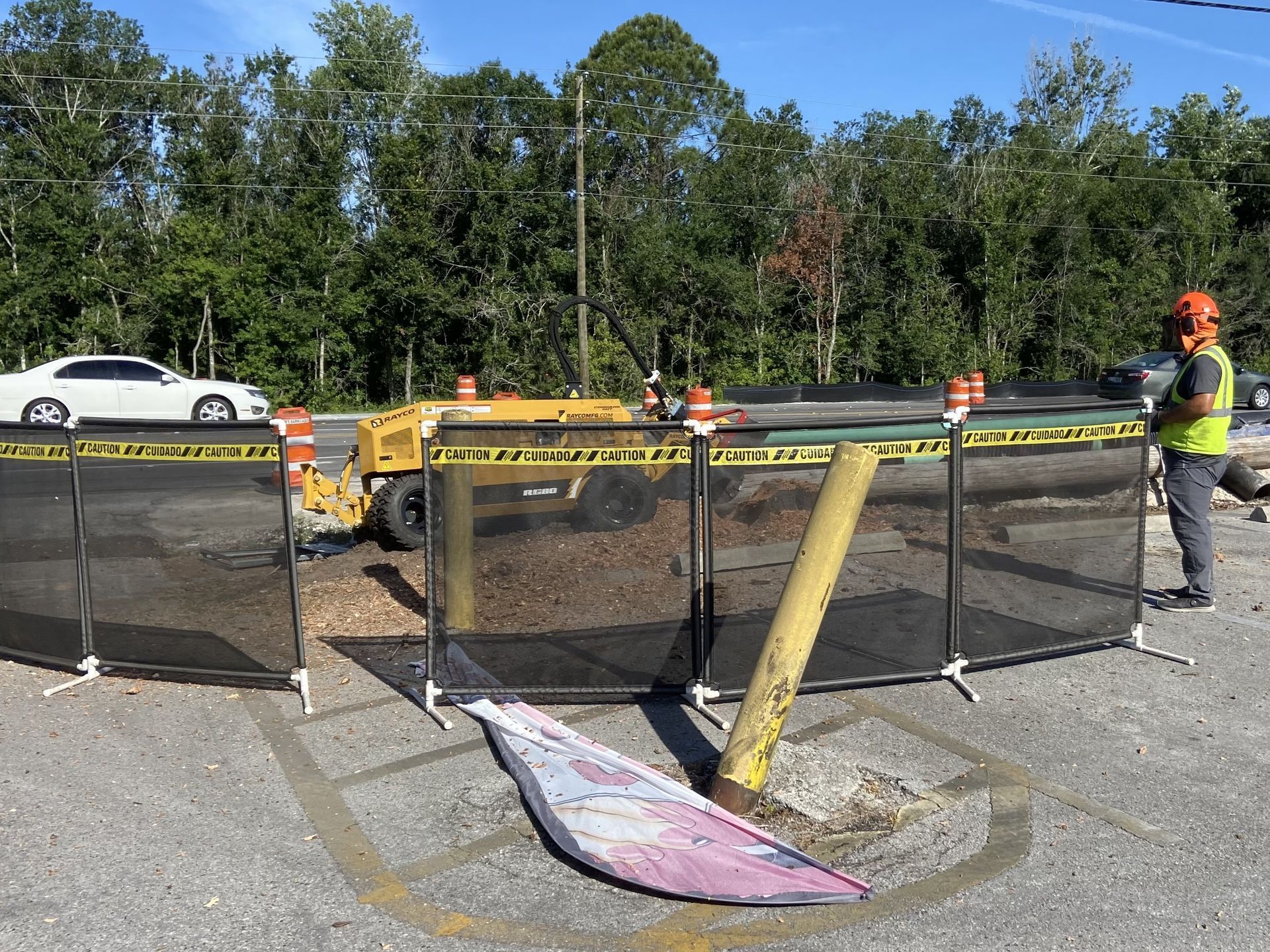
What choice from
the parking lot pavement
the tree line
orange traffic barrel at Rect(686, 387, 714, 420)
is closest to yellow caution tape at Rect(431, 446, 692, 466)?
the parking lot pavement

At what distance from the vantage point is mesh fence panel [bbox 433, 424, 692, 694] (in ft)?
17.5

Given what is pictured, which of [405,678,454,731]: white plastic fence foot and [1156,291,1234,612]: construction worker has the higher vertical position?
[1156,291,1234,612]: construction worker

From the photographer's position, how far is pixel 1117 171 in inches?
1871

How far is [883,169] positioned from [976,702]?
42458mm

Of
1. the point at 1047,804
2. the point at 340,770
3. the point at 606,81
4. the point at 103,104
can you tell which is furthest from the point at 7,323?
the point at 1047,804

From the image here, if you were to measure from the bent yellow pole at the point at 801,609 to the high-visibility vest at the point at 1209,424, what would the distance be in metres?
3.64

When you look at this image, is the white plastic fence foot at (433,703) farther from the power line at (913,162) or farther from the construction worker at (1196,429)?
the power line at (913,162)

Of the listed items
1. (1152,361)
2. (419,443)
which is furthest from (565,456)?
(1152,361)

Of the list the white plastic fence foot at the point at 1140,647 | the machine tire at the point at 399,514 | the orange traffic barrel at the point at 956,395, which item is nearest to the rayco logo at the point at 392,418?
the machine tire at the point at 399,514

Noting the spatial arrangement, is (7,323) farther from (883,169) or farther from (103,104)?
(883,169)

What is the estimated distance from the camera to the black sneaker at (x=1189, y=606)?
7.07 metres

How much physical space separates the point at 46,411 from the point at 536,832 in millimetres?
20675

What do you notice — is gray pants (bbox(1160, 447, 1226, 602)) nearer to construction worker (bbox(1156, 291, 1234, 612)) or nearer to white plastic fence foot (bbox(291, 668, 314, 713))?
construction worker (bbox(1156, 291, 1234, 612))

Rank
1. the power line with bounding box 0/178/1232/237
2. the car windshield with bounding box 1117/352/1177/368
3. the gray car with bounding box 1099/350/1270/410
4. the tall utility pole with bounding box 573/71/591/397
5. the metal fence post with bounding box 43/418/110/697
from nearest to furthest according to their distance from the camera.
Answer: the metal fence post with bounding box 43/418/110/697, the gray car with bounding box 1099/350/1270/410, the car windshield with bounding box 1117/352/1177/368, the tall utility pole with bounding box 573/71/591/397, the power line with bounding box 0/178/1232/237
